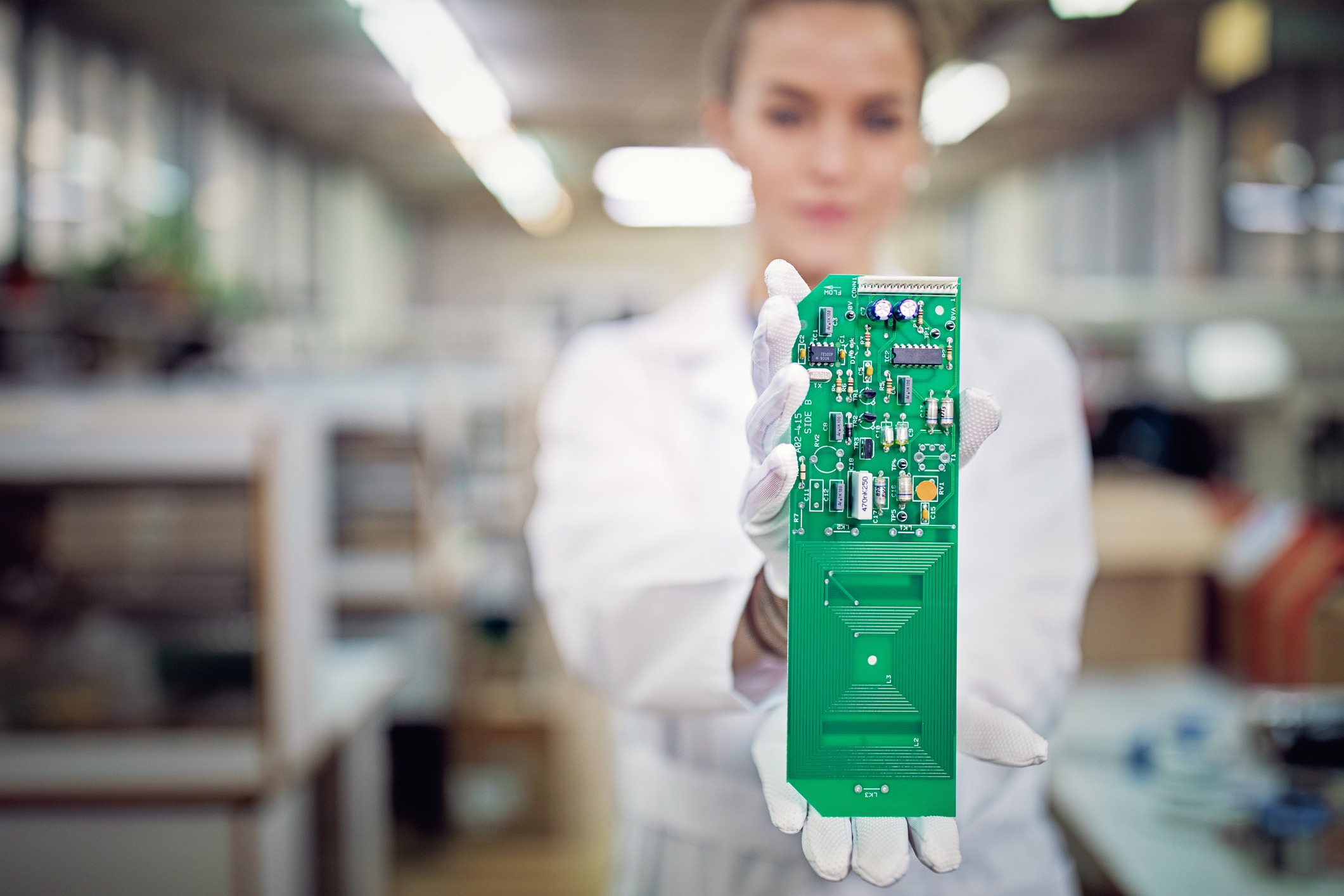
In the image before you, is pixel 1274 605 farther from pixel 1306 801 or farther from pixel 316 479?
pixel 316 479

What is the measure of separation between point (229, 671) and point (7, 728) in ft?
1.02

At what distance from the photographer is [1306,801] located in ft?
4.04

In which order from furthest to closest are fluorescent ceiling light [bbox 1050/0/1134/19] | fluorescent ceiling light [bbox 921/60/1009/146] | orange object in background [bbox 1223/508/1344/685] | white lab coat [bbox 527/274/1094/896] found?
fluorescent ceiling light [bbox 921/60/1009/146] → fluorescent ceiling light [bbox 1050/0/1134/19] → orange object in background [bbox 1223/508/1344/685] → white lab coat [bbox 527/274/1094/896]

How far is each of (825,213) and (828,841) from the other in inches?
15.6

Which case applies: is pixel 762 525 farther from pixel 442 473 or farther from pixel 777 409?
pixel 442 473

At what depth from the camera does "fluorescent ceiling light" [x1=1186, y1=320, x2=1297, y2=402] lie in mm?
2162

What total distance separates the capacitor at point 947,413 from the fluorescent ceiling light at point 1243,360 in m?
2.12

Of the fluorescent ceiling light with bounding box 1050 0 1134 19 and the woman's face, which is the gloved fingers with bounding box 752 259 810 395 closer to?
the woman's face

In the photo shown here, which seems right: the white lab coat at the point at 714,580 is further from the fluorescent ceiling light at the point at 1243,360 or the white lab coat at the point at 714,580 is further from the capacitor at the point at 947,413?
the fluorescent ceiling light at the point at 1243,360

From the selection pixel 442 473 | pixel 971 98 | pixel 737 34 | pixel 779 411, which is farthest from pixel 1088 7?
pixel 779 411

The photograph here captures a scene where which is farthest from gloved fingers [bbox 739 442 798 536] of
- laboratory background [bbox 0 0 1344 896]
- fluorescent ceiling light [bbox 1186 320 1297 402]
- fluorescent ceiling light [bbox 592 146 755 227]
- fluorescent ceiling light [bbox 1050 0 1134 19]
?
fluorescent ceiling light [bbox 592 146 755 227]

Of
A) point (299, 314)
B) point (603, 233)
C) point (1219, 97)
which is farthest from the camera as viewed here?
point (603, 233)

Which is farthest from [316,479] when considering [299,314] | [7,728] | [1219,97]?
[1219,97]

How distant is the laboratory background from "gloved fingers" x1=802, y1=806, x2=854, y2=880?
420 mm
